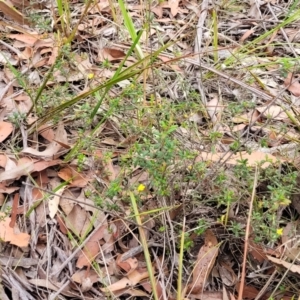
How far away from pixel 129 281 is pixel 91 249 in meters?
0.13

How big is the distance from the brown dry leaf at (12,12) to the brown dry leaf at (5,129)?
0.58 metres

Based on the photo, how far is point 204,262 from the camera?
4.30 ft

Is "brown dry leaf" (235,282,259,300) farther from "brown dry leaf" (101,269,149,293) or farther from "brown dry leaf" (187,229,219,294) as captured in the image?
"brown dry leaf" (101,269,149,293)

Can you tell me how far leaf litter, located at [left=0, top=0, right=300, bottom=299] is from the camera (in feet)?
4.24

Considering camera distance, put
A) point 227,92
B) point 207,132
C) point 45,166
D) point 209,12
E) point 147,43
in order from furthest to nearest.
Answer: point 209,12 → point 147,43 → point 227,92 → point 207,132 → point 45,166

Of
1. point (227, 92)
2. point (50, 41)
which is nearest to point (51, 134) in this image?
point (50, 41)

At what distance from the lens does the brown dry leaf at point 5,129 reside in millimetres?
1542

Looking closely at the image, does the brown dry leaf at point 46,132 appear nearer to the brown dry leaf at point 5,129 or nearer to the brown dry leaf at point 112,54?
the brown dry leaf at point 5,129

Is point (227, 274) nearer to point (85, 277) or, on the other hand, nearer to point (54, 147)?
point (85, 277)

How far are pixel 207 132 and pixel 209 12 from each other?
2.27 ft

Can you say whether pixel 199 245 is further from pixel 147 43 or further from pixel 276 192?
pixel 147 43

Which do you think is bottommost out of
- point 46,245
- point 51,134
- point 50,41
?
point 46,245

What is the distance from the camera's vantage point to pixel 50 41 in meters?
1.90

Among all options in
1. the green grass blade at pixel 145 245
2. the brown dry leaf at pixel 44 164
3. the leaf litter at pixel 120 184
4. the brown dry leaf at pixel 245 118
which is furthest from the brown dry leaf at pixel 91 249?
the brown dry leaf at pixel 245 118
